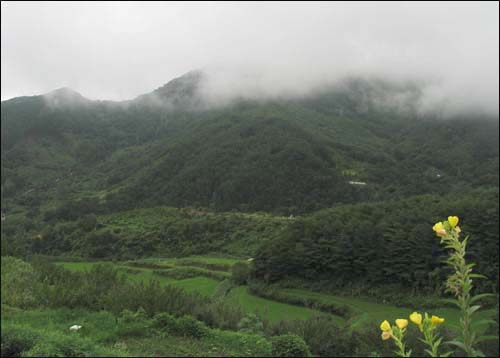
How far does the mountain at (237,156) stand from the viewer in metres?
68.9

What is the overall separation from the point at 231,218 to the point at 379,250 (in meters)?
27.7

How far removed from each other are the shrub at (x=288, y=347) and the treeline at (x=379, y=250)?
77.5 feet

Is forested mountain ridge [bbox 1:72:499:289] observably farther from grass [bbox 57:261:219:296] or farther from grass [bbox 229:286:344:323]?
grass [bbox 57:261:219:296]

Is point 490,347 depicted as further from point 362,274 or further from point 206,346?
point 362,274

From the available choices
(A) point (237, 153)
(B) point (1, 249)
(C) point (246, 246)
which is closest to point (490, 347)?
(B) point (1, 249)

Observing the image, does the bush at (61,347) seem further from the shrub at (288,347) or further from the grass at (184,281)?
the grass at (184,281)

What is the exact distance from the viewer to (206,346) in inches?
442

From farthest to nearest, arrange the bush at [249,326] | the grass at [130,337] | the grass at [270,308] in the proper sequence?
the grass at [270,308], the bush at [249,326], the grass at [130,337]

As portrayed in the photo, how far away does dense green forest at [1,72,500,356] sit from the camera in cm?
1275

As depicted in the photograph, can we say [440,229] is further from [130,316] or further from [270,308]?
[270,308]

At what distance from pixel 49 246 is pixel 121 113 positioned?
81156 mm

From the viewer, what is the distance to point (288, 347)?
1162 centimetres

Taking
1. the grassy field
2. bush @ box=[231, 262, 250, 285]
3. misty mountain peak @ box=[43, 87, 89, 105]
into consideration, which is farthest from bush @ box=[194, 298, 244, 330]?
misty mountain peak @ box=[43, 87, 89, 105]

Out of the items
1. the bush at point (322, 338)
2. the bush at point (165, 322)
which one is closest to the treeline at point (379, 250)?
the bush at point (322, 338)
